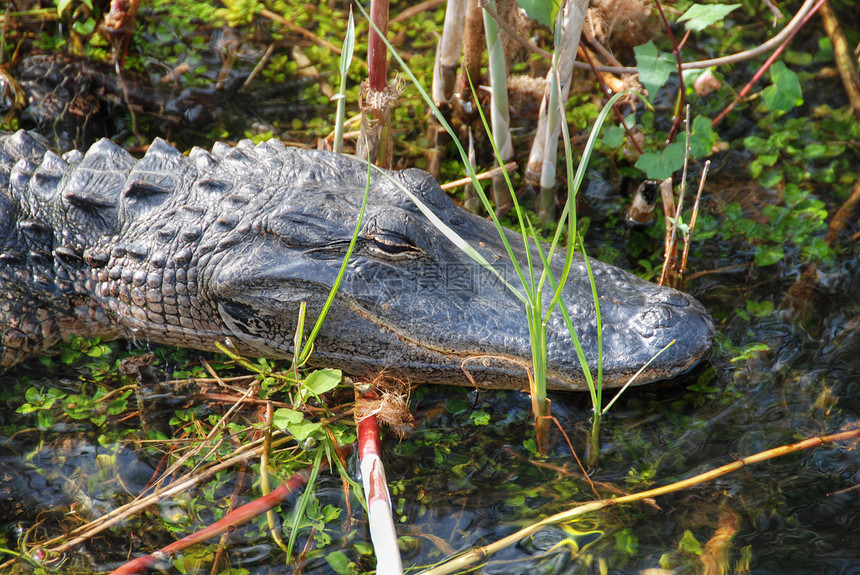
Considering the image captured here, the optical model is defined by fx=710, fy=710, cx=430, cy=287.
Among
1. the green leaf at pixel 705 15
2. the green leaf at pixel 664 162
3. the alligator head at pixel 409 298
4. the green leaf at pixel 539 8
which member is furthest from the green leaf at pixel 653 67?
the alligator head at pixel 409 298

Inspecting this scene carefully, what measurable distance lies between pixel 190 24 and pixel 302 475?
3708 millimetres

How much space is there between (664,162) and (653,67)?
446 millimetres

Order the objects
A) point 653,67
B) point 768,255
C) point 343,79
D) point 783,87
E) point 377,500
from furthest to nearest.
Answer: point 768,255
point 343,79
point 783,87
point 653,67
point 377,500

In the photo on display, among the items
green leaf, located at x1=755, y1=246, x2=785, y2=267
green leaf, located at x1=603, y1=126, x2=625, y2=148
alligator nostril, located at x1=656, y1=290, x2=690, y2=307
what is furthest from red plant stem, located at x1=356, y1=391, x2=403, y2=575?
green leaf, located at x1=755, y1=246, x2=785, y2=267

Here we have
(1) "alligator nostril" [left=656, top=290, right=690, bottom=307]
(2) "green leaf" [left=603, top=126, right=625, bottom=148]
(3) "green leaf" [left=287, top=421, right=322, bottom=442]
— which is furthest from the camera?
(2) "green leaf" [left=603, top=126, right=625, bottom=148]

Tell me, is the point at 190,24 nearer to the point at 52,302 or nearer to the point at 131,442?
the point at 52,302

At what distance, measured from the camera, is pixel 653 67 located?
3.09m

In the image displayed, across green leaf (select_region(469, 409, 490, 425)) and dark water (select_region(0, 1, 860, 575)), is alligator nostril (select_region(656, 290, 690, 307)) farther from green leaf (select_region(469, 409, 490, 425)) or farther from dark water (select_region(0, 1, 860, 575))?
green leaf (select_region(469, 409, 490, 425))

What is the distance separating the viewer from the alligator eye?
2895mm

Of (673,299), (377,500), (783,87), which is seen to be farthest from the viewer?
(783,87)

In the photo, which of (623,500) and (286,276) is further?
(286,276)

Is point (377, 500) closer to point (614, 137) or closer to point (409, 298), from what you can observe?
point (409, 298)

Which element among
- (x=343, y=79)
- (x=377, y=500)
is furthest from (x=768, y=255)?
(x=377, y=500)

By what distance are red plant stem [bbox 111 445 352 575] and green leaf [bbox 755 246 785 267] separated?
2305 mm
